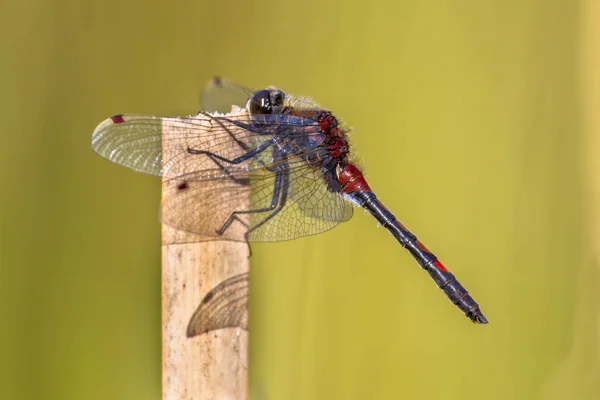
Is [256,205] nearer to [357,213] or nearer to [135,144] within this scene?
[135,144]

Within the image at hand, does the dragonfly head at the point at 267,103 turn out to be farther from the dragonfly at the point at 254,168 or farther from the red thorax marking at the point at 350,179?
the red thorax marking at the point at 350,179

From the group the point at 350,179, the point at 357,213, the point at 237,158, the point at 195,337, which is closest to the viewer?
the point at 195,337

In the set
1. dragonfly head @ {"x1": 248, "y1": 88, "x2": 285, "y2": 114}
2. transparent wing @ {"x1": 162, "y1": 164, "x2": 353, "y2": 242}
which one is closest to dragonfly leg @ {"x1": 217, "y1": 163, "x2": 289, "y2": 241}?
transparent wing @ {"x1": 162, "y1": 164, "x2": 353, "y2": 242}

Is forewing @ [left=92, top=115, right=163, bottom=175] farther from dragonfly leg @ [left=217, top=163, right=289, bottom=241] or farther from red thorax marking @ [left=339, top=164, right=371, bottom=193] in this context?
red thorax marking @ [left=339, top=164, right=371, bottom=193]

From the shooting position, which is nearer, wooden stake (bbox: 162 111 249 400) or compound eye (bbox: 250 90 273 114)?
wooden stake (bbox: 162 111 249 400)

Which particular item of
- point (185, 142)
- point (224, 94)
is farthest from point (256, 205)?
point (224, 94)

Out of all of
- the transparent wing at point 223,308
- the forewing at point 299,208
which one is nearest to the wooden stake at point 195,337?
the transparent wing at point 223,308
